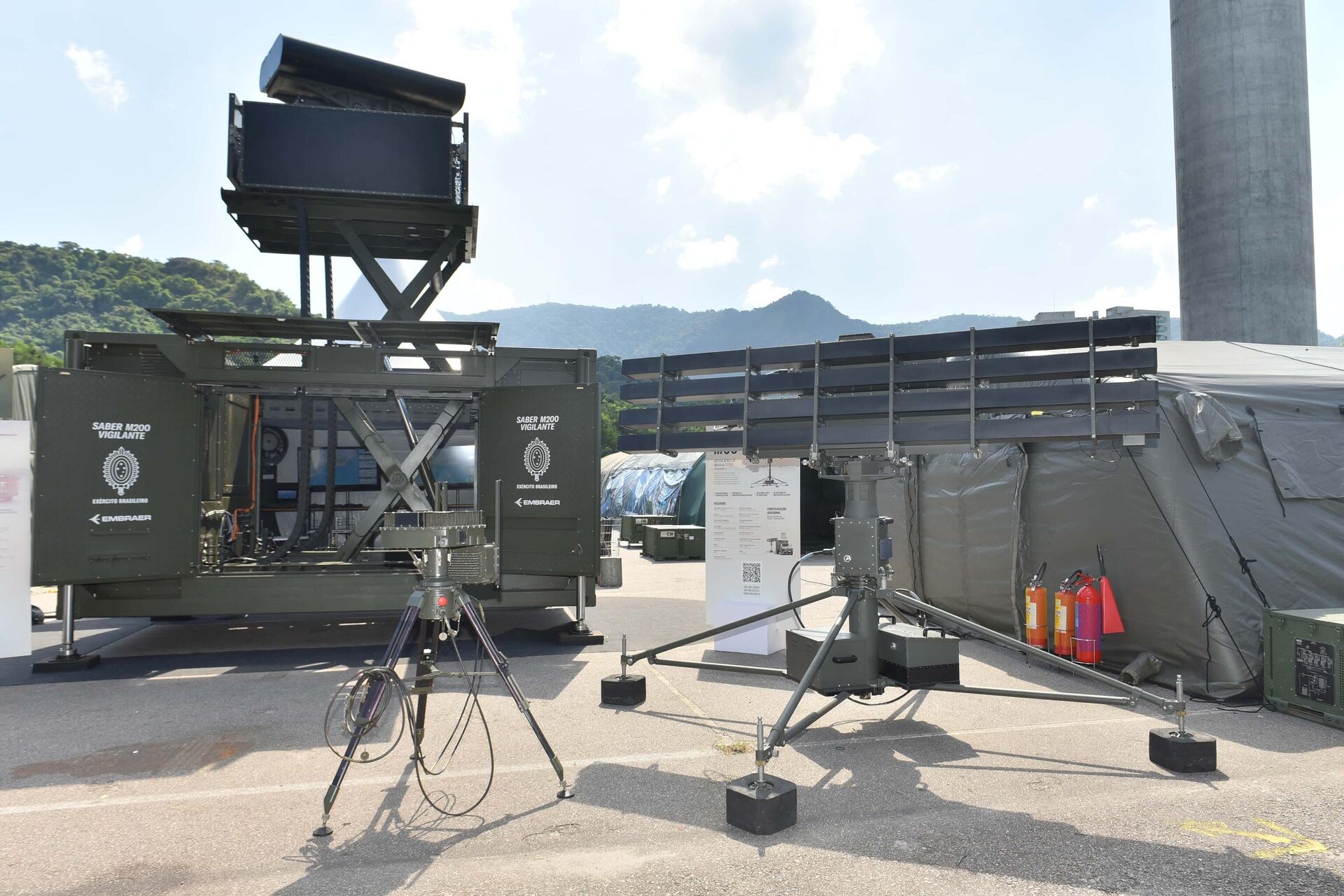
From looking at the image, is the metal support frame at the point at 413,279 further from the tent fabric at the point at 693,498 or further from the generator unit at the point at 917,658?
the tent fabric at the point at 693,498

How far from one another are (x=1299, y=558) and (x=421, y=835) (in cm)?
733

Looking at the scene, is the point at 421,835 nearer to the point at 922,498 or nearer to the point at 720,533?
the point at 720,533

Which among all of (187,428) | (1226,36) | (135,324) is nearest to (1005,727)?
(187,428)

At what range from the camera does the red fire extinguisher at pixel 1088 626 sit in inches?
287

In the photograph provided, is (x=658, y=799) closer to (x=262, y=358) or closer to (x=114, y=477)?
(x=114, y=477)

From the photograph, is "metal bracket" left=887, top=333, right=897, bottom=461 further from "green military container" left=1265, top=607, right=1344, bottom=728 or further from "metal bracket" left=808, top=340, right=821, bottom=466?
"green military container" left=1265, top=607, right=1344, bottom=728

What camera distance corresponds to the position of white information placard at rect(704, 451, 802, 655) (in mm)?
8711

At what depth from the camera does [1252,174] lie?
67.7 feet

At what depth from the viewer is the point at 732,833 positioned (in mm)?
4113

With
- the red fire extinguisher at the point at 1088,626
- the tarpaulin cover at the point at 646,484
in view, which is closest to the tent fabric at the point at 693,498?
the tarpaulin cover at the point at 646,484

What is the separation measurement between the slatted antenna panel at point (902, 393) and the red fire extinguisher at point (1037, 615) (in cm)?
337

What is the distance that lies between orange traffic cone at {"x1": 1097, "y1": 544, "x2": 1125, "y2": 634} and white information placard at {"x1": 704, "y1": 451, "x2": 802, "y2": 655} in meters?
2.92

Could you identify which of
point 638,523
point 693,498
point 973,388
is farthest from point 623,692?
point 638,523

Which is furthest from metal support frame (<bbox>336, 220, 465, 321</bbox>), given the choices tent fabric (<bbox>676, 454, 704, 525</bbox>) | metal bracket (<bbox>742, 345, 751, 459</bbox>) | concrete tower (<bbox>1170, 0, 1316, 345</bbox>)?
concrete tower (<bbox>1170, 0, 1316, 345</bbox>)
